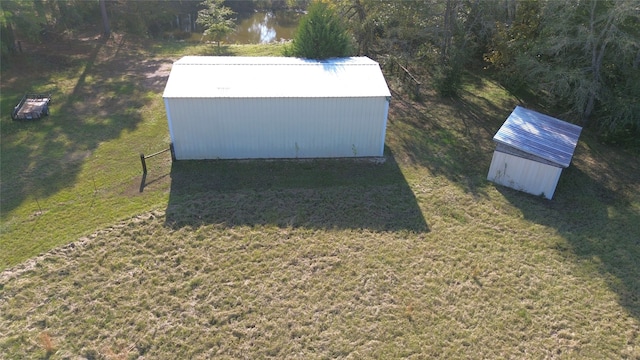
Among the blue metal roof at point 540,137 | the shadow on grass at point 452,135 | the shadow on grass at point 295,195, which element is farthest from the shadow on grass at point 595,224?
Answer: the shadow on grass at point 295,195

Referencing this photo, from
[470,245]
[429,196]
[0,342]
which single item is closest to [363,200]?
[429,196]

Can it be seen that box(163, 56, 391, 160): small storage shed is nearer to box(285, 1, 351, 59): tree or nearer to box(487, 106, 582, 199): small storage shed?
box(285, 1, 351, 59): tree

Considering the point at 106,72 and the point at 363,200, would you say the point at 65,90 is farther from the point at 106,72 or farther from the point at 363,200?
the point at 363,200

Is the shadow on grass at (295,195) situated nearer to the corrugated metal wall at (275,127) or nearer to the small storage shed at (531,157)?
the corrugated metal wall at (275,127)

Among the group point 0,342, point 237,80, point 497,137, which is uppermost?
point 237,80

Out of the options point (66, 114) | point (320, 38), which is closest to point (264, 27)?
point (320, 38)

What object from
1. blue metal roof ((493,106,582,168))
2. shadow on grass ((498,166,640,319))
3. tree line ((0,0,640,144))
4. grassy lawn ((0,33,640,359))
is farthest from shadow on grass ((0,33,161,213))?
shadow on grass ((498,166,640,319))

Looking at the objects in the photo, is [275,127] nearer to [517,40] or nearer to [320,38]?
[320,38]
